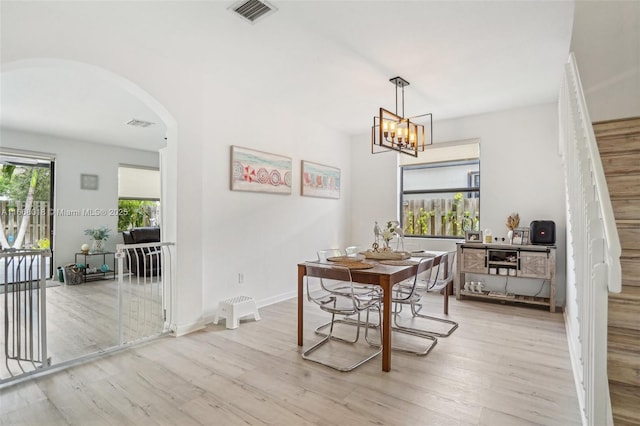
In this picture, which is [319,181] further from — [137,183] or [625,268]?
[137,183]

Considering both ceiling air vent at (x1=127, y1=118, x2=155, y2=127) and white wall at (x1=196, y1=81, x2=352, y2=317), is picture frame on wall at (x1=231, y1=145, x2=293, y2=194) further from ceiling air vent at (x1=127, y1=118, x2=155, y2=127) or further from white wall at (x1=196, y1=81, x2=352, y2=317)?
ceiling air vent at (x1=127, y1=118, x2=155, y2=127)

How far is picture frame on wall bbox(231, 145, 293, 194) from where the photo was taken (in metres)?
4.08

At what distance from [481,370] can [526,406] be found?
0.49 metres

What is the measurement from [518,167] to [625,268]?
296cm

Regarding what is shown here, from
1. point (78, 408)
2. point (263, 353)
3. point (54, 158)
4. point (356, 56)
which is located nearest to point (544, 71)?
point (356, 56)

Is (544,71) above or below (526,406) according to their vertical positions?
above

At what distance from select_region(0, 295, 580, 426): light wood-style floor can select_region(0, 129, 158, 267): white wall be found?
456cm

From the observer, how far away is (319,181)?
5508mm

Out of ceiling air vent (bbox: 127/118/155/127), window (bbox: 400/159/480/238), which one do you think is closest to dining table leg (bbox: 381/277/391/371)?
window (bbox: 400/159/480/238)

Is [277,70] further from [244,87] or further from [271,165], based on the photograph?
[271,165]

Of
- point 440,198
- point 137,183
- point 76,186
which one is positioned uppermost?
point 137,183

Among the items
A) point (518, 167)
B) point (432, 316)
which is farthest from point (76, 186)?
point (518, 167)

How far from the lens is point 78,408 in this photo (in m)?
2.10

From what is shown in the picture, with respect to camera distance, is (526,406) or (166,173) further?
(166,173)
